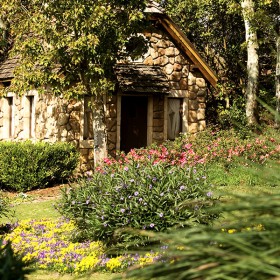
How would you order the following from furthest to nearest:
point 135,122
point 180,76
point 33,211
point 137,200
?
point 180,76, point 135,122, point 33,211, point 137,200

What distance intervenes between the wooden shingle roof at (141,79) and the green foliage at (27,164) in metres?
3.38

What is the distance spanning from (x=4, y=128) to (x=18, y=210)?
805 centimetres

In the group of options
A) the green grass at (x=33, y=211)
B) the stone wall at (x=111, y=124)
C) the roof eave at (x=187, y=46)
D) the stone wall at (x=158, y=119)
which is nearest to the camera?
the green grass at (x=33, y=211)

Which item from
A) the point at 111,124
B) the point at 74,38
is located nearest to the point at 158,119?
the point at 111,124

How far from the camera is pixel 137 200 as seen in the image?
7.61 meters

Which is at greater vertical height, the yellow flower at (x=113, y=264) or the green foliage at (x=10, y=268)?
the green foliage at (x=10, y=268)

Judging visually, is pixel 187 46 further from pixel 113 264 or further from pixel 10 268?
pixel 10 268

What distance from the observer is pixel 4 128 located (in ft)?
65.5

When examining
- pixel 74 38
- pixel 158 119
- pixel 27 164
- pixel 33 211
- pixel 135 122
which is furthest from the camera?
pixel 135 122

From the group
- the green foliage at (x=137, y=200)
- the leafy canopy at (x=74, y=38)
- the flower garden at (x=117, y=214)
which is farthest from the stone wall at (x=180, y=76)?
the green foliage at (x=137, y=200)

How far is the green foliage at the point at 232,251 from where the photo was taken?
1.32m

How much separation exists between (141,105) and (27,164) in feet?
16.8

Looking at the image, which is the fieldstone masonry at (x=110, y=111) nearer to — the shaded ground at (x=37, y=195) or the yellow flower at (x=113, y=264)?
the shaded ground at (x=37, y=195)

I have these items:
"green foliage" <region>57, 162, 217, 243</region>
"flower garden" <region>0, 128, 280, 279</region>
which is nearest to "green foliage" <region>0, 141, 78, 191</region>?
"flower garden" <region>0, 128, 280, 279</region>
